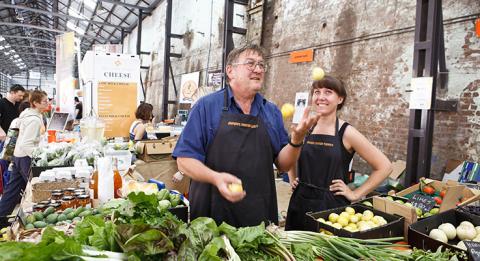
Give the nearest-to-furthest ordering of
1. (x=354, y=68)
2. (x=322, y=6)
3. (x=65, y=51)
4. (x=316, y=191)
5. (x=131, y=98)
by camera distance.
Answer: (x=316, y=191), (x=131, y=98), (x=354, y=68), (x=322, y=6), (x=65, y=51)

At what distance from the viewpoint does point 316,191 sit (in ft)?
8.16

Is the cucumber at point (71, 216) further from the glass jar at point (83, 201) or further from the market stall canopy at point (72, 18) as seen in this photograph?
the market stall canopy at point (72, 18)

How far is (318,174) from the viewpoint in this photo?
2502 millimetres

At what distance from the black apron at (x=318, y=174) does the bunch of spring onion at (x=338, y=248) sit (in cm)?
78

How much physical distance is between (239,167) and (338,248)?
0.71m

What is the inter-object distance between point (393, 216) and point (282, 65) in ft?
20.9

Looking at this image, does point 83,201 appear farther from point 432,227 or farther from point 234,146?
point 432,227

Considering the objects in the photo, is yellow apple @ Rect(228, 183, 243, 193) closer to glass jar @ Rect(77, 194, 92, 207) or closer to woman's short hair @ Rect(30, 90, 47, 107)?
glass jar @ Rect(77, 194, 92, 207)

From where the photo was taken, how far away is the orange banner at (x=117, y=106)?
5.54 meters

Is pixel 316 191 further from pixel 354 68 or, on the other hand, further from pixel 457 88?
pixel 354 68

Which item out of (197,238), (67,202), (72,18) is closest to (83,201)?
(67,202)

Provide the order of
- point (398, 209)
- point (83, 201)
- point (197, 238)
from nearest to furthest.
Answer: point (197, 238) < point (398, 209) < point (83, 201)

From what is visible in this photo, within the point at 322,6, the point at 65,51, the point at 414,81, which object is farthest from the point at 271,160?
the point at 65,51

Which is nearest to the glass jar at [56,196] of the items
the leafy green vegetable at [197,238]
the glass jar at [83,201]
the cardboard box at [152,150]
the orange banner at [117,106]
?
the glass jar at [83,201]
